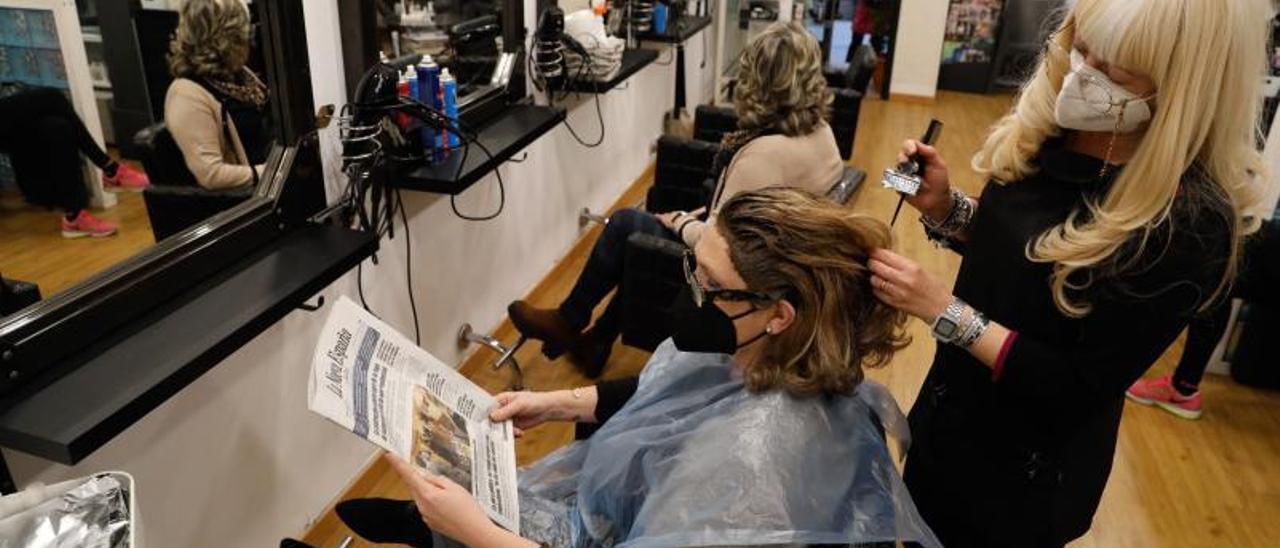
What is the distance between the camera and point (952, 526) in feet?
4.87

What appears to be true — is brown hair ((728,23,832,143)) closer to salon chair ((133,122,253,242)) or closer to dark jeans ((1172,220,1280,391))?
dark jeans ((1172,220,1280,391))

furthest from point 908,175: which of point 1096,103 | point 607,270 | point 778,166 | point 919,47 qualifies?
point 919,47

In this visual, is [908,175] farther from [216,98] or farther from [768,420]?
[216,98]

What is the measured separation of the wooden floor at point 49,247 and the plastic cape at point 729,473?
831 millimetres

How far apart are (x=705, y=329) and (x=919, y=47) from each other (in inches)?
251

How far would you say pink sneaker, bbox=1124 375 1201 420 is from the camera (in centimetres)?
286

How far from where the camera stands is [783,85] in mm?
2441

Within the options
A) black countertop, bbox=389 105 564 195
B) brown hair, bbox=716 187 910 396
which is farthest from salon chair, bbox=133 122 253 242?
brown hair, bbox=716 187 910 396

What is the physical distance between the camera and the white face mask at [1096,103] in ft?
3.85

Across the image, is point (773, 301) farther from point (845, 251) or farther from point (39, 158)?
point (39, 158)

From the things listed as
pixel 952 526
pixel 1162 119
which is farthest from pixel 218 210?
pixel 1162 119

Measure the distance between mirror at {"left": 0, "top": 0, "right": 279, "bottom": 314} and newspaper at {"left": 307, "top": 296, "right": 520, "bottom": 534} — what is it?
1.68 ft

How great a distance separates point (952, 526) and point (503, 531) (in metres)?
0.78

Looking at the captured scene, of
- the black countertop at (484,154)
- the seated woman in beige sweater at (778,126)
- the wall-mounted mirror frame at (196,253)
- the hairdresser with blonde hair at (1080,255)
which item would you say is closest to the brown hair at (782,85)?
the seated woman in beige sweater at (778,126)
